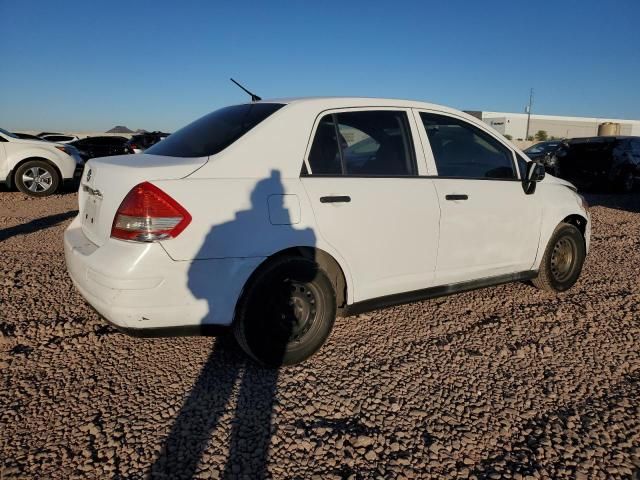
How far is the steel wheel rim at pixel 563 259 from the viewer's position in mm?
4477

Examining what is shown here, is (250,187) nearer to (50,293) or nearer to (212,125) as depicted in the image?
(212,125)

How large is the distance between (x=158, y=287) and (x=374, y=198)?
4.71 feet

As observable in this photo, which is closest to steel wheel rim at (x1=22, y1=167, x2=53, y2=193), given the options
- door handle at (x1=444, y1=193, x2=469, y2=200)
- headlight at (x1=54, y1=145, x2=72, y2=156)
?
headlight at (x1=54, y1=145, x2=72, y2=156)

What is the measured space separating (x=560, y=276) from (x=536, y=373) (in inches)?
69.2

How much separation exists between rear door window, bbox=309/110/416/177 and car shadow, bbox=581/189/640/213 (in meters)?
8.59

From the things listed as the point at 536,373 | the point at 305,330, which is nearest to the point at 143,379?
the point at 305,330

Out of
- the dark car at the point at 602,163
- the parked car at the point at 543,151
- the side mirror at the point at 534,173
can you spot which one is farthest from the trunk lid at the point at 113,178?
the parked car at the point at 543,151

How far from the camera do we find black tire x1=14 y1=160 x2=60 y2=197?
33.8ft

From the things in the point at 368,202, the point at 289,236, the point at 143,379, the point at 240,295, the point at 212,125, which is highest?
the point at 212,125

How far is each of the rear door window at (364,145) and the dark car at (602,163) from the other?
11.2m

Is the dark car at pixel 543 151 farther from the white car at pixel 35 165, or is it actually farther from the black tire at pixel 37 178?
the black tire at pixel 37 178

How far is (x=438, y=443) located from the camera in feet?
7.79

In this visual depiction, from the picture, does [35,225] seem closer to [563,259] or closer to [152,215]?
[152,215]

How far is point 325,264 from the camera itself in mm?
3070
